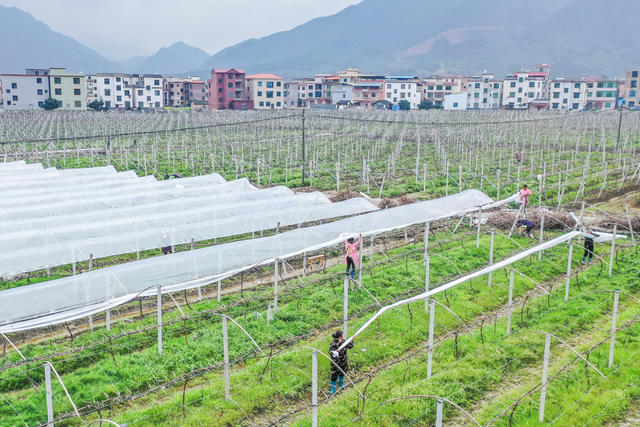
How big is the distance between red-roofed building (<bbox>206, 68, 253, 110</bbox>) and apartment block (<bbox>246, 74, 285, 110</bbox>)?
53.5 inches

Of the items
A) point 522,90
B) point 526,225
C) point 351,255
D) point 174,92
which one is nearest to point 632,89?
point 522,90

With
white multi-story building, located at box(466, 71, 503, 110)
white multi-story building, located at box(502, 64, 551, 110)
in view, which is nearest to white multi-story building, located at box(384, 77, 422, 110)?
white multi-story building, located at box(466, 71, 503, 110)

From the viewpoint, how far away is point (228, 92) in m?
91.7

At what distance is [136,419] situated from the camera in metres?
8.04

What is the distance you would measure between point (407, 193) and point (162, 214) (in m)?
11.7

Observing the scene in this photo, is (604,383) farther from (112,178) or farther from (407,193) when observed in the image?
(112,178)

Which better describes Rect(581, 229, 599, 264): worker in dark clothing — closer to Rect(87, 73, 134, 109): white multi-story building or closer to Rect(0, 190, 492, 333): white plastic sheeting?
Rect(0, 190, 492, 333): white plastic sheeting

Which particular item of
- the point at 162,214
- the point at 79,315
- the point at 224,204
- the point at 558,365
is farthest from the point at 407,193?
the point at 79,315

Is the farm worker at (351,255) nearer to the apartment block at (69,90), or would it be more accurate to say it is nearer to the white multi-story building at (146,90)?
the apartment block at (69,90)

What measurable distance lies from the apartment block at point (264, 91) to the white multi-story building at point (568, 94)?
1889 inches

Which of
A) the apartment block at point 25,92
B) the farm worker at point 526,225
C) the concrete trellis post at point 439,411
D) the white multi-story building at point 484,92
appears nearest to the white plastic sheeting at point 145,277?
the farm worker at point 526,225

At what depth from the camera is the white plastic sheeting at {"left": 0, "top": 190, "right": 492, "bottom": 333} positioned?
10.2 m

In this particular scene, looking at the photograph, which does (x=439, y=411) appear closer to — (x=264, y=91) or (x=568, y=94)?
(x=264, y=91)

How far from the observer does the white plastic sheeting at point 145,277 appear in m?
10.2
